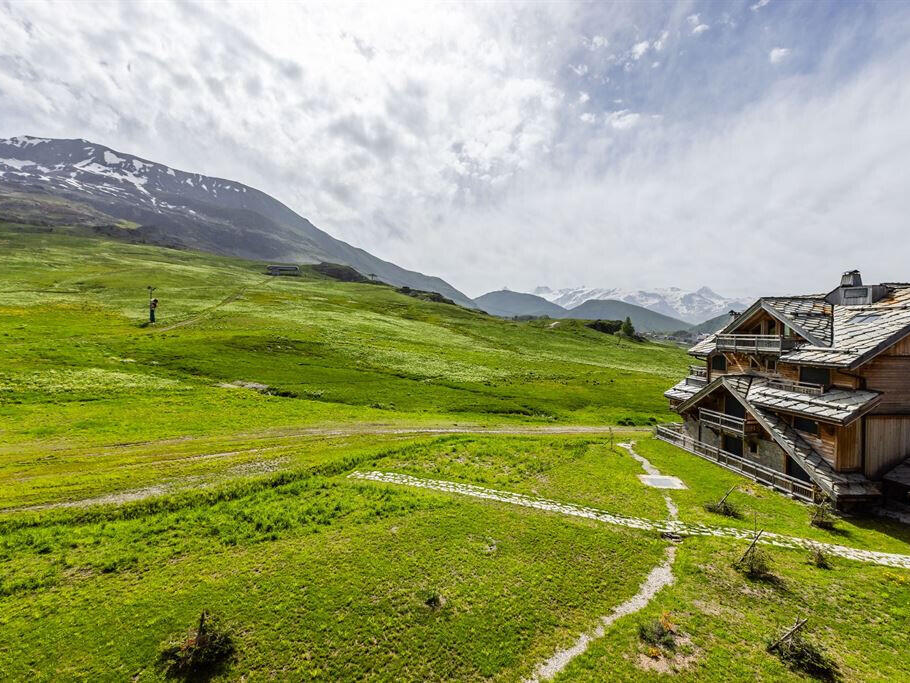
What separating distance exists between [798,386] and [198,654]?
43732mm

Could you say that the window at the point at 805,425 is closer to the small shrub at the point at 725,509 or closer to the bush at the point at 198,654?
the small shrub at the point at 725,509

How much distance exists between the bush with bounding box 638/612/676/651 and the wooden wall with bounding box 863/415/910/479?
26152 millimetres

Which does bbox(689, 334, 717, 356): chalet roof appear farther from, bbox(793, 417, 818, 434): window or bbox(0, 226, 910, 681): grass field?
bbox(793, 417, 818, 434): window

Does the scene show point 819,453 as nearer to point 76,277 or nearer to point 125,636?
point 125,636

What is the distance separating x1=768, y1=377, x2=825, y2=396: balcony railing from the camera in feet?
100

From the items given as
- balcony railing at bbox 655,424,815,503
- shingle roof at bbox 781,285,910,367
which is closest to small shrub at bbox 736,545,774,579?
balcony railing at bbox 655,424,815,503

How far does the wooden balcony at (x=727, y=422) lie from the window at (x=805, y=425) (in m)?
2.99

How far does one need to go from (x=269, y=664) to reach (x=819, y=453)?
127 feet

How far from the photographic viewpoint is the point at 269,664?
1256cm

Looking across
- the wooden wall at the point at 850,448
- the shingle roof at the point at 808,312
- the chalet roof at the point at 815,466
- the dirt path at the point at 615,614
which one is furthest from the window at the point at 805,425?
the dirt path at the point at 615,614

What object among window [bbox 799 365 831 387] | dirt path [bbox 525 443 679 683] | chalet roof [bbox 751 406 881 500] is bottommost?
dirt path [bbox 525 443 679 683]

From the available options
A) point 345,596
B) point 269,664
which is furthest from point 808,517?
point 269,664

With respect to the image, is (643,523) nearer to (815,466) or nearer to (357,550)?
(815,466)

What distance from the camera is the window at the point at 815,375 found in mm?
31000
